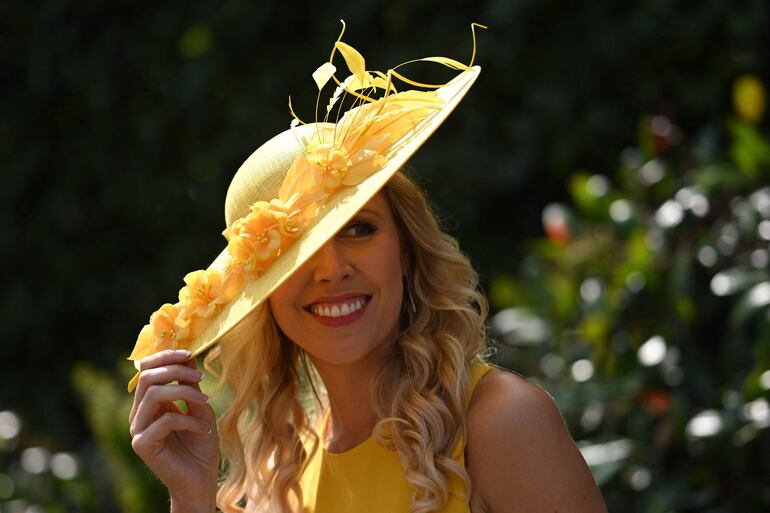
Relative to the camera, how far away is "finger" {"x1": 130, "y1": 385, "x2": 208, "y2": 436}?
229 cm

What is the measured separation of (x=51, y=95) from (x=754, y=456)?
12.7 ft

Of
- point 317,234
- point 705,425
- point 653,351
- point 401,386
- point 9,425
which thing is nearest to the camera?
point 317,234

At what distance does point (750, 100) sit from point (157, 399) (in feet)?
9.22

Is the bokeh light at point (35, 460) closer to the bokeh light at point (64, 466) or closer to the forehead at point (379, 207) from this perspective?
the bokeh light at point (64, 466)

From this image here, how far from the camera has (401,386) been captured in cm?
243

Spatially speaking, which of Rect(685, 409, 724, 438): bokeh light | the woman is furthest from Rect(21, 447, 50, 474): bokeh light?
the woman

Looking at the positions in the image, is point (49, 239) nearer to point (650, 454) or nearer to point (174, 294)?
point (174, 294)

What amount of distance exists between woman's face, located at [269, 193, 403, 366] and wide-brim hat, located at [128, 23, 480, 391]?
10 cm

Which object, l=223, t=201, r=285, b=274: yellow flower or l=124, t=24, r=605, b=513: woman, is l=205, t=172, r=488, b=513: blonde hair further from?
l=223, t=201, r=285, b=274: yellow flower

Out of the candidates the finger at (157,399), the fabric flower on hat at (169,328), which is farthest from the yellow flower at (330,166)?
the finger at (157,399)

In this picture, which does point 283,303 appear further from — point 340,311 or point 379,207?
point 379,207

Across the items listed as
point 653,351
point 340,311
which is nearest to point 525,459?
point 340,311

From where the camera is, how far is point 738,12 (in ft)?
14.7

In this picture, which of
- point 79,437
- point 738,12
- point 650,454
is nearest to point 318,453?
point 650,454
